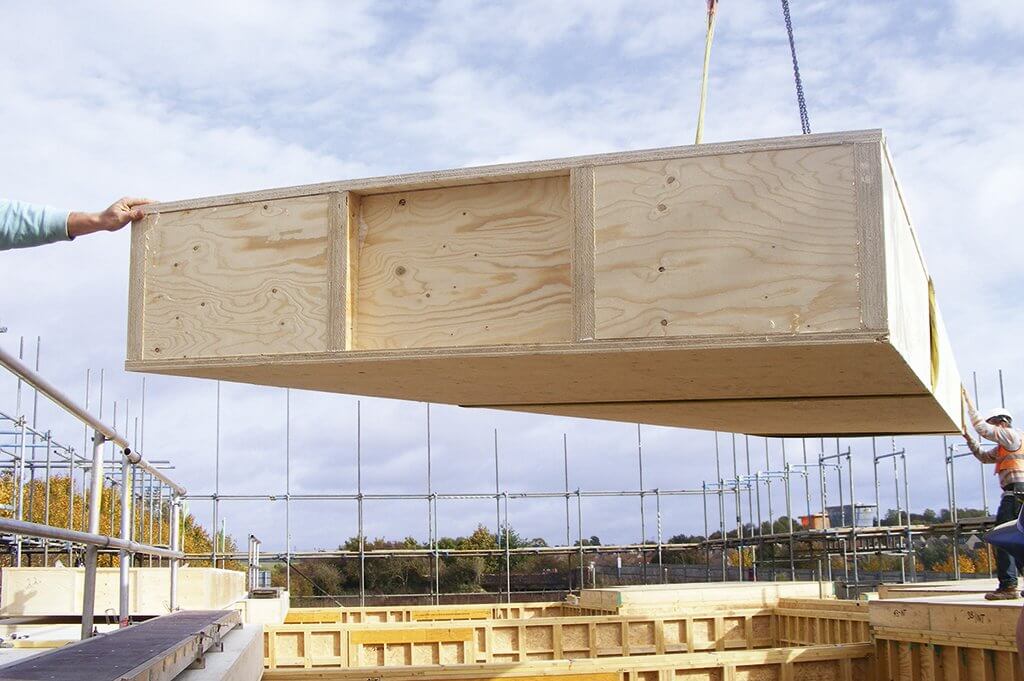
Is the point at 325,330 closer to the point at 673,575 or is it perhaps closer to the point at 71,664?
the point at 71,664

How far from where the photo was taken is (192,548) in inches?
1292

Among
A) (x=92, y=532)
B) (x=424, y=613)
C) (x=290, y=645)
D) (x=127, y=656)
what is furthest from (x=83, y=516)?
(x=127, y=656)

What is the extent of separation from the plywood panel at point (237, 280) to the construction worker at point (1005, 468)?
546cm

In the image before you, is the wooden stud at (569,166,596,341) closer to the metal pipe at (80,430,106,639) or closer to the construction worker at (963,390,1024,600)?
the metal pipe at (80,430,106,639)

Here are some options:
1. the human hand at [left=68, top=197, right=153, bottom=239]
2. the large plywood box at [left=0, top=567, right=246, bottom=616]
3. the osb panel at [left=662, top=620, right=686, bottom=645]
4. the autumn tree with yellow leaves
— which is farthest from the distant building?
the human hand at [left=68, top=197, right=153, bottom=239]

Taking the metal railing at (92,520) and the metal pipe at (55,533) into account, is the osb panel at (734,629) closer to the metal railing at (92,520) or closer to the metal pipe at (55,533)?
the metal railing at (92,520)

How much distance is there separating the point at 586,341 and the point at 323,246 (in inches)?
44.8

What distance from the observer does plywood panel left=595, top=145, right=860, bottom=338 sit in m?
3.80

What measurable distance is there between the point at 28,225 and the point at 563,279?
1924 mm

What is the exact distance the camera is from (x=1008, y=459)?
834 centimetres

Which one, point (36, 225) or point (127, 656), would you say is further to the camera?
point (127, 656)

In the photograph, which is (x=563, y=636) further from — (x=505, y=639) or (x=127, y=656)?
(x=127, y=656)

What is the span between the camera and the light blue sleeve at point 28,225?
9.75 ft

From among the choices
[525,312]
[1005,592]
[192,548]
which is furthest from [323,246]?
[192,548]
